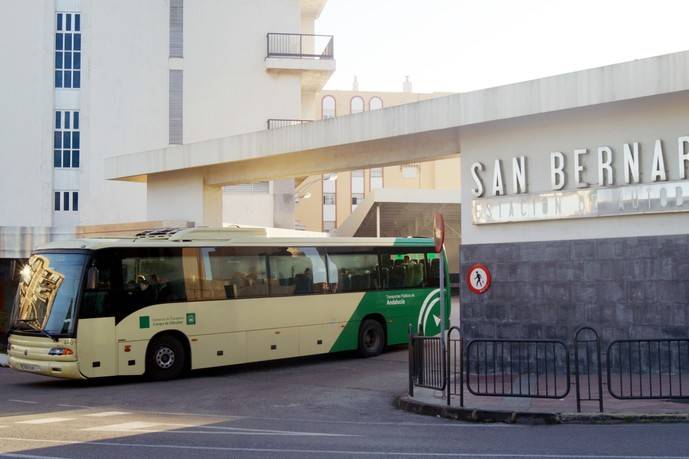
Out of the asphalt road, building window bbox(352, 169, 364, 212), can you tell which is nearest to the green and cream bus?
the asphalt road

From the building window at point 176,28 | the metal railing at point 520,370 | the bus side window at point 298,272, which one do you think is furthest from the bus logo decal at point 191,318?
the building window at point 176,28

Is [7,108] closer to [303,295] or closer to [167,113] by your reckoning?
[167,113]

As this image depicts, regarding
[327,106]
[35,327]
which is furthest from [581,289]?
[327,106]

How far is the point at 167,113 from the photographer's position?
151ft

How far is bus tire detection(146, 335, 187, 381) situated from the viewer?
18.9 meters

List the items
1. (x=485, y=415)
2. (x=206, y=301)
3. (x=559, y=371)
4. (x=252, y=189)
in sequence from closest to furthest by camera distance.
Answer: (x=485, y=415) < (x=559, y=371) < (x=206, y=301) < (x=252, y=189)

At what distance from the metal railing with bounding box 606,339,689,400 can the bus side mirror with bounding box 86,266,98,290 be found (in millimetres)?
9619

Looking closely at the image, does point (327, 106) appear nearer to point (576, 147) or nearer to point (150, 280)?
point (150, 280)

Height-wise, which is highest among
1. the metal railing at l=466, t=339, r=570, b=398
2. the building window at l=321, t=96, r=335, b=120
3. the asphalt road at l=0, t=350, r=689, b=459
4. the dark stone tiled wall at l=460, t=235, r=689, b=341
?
the building window at l=321, t=96, r=335, b=120

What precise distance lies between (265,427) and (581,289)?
6.88m

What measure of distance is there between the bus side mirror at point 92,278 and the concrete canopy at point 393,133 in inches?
240

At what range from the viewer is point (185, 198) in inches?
1046

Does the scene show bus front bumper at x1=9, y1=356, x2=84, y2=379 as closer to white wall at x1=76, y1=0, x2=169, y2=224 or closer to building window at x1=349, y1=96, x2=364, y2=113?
white wall at x1=76, y1=0, x2=169, y2=224

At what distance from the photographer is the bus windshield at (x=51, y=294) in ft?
58.6
